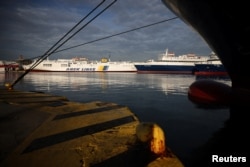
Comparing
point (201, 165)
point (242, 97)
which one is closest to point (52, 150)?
point (201, 165)

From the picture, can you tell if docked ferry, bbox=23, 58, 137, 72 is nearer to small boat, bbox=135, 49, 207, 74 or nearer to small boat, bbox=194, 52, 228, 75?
small boat, bbox=135, 49, 207, 74

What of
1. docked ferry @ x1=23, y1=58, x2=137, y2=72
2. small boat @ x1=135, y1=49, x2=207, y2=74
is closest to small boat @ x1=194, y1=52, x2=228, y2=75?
A: small boat @ x1=135, y1=49, x2=207, y2=74

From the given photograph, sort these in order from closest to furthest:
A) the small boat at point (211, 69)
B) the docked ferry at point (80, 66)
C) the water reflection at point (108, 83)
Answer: the water reflection at point (108, 83)
the small boat at point (211, 69)
the docked ferry at point (80, 66)

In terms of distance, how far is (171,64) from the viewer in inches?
3317

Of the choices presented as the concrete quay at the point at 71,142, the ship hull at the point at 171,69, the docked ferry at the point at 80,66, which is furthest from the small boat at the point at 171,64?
the concrete quay at the point at 71,142

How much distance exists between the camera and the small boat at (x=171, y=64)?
268 feet

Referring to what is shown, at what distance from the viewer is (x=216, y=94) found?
42.8ft

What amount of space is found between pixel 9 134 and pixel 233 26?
7696mm

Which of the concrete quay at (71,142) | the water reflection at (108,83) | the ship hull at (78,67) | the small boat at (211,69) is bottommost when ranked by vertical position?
the concrete quay at (71,142)

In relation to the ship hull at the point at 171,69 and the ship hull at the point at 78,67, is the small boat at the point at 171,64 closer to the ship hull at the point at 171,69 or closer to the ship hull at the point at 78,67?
the ship hull at the point at 171,69

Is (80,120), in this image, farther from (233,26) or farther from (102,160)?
(233,26)

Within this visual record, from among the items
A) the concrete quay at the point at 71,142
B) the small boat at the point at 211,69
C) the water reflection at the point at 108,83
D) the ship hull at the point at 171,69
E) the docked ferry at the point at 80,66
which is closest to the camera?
the concrete quay at the point at 71,142

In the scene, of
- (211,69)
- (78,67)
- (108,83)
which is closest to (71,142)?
(108,83)

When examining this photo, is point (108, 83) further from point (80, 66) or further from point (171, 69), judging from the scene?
point (80, 66)
